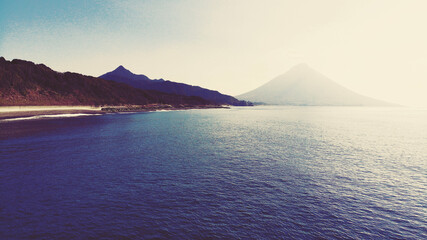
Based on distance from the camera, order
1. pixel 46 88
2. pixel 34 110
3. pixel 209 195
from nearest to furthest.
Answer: pixel 209 195 < pixel 34 110 < pixel 46 88

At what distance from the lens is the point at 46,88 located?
143500 millimetres

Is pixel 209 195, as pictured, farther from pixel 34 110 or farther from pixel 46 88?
pixel 46 88

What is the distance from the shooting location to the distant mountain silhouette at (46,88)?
120438 millimetres

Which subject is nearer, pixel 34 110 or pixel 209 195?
pixel 209 195

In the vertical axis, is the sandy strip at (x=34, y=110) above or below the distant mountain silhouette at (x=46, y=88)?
below

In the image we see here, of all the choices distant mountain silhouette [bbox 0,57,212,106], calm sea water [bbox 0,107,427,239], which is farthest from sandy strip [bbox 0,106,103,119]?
calm sea water [bbox 0,107,427,239]

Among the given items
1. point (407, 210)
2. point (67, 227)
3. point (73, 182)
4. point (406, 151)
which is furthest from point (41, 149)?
point (406, 151)

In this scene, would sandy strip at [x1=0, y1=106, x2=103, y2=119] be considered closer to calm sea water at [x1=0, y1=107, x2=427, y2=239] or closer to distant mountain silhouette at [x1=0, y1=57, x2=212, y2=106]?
distant mountain silhouette at [x1=0, y1=57, x2=212, y2=106]

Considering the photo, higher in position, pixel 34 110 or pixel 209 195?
pixel 34 110

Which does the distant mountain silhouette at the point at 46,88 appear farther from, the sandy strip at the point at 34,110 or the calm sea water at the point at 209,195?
the calm sea water at the point at 209,195

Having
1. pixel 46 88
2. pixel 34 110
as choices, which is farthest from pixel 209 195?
pixel 46 88

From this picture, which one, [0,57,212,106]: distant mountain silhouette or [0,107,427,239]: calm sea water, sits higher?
[0,57,212,106]: distant mountain silhouette

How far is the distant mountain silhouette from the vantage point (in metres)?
120

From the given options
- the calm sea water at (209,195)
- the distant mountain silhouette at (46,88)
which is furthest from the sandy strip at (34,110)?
the calm sea water at (209,195)
